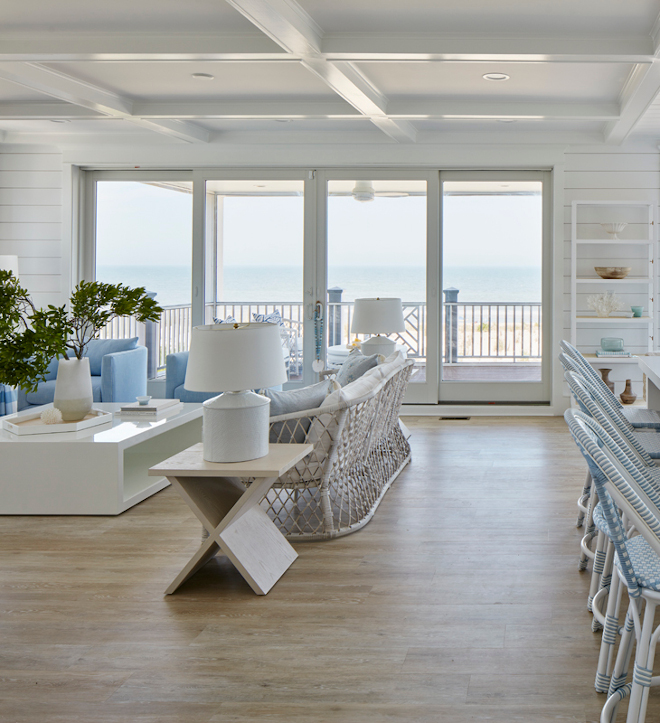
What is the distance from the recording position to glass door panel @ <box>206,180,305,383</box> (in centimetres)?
753

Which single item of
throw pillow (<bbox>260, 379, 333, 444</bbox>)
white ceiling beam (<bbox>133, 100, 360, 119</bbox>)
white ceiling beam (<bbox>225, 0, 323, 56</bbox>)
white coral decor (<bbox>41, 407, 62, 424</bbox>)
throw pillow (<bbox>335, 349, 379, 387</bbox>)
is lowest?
white coral decor (<bbox>41, 407, 62, 424</bbox>)

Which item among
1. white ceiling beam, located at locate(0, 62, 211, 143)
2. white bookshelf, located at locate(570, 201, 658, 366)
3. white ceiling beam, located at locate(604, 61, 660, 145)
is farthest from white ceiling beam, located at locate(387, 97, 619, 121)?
white ceiling beam, located at locate(0, 62, 211, 143)

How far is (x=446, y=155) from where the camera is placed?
287 inches

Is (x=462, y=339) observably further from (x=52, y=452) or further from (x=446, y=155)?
(x=52, y=452)

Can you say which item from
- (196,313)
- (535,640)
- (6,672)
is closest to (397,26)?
(535,640)

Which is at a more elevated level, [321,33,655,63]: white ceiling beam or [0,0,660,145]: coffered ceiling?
[0,0,660,145]: coffered ceiling

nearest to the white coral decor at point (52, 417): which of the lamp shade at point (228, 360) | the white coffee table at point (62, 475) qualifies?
the white coffee table at point (62, 475)

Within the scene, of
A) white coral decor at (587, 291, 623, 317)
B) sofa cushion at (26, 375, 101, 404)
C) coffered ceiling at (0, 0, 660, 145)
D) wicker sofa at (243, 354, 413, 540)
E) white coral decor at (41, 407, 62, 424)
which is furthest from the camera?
white coral decor at (587, 291, 623, 317)

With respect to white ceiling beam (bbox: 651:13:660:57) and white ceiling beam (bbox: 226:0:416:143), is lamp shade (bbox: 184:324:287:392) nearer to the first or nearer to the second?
white ceiling beam (bbox: 226:0:416:143)

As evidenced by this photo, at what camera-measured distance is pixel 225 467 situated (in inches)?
115

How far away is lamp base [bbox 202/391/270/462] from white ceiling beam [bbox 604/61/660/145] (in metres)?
3.21

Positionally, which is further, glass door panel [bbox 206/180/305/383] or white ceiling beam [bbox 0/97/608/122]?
glass door panel [bbox 206/180/305/383]

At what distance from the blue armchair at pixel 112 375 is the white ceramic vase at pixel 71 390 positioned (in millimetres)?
1312

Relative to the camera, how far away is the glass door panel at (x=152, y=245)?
7645mm
